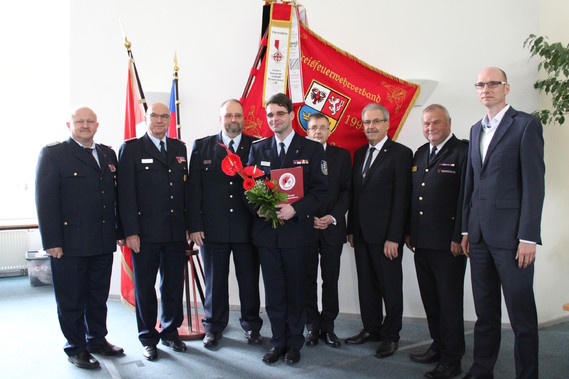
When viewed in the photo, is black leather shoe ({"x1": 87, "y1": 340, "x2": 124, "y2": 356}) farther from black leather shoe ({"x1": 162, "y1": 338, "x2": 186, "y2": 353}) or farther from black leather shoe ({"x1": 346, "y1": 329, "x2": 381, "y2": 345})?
black leather shoe ({"x1": 346, "y1": 329, "x2": 381, "y2": 345})

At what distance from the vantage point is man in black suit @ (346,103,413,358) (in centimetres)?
297

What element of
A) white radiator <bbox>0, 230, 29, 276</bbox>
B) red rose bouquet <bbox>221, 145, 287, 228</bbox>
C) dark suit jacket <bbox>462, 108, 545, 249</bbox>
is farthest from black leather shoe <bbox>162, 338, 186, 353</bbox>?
white radiator <bbox>0, 230, 29, 276</bbox>

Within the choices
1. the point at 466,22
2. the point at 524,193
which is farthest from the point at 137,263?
the point at 466,22

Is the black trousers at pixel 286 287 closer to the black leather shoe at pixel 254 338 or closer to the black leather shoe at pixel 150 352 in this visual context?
the black leather shoe at pixel 254 338

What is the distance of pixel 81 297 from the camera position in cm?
289

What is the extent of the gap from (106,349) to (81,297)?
428 millimetres

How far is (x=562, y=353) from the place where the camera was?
3100 millimetres

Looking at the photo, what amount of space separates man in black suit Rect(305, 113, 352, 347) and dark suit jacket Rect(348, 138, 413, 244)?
0.44ft

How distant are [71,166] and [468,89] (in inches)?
122

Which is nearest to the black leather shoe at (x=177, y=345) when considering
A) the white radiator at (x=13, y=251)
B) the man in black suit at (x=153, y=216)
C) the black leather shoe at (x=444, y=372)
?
the man in black suit at (x=153, y=216)

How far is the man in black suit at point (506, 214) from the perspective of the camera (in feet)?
7.32

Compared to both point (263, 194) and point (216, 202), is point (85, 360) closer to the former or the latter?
point (216, 202)

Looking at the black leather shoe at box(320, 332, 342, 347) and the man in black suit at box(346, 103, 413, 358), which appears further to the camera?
the black leather shoe at box(320, 332, 342, 347)

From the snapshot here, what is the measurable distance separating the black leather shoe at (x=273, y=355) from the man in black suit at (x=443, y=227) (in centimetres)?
93
